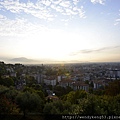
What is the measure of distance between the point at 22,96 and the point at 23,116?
1.88 metres

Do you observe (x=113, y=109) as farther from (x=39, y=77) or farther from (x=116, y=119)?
(x=39, y=77)

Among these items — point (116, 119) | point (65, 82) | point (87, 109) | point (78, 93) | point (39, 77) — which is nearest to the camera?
point (116, 119)

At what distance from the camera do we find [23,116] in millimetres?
16578

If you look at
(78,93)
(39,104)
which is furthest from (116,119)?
(78,93)

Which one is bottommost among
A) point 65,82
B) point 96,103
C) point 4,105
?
point 65,82

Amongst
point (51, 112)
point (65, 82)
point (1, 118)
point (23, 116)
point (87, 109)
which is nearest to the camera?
point (87, 109)

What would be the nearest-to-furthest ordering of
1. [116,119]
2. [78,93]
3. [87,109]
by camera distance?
1. [116,119]
2. [87,109]
3. [78,93]

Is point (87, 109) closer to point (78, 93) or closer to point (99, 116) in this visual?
point (99, 116)

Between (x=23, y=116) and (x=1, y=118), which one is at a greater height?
(x=1, y=118)

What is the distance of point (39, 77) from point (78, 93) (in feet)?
192

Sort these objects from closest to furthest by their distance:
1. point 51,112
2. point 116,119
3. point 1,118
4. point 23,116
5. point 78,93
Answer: point 116,119 → point 1,118 → point 51,112 → point 23,116 → point 78,93

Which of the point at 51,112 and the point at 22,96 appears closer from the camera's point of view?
the point at 51,112

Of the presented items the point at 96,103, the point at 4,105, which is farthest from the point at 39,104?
the point at 96,103

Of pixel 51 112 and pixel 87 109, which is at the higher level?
pixel 87 109
